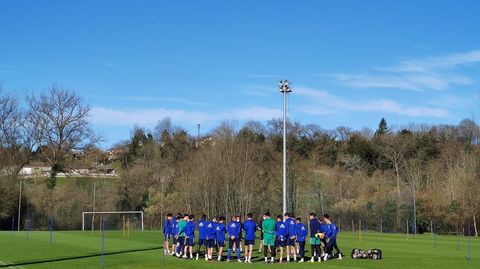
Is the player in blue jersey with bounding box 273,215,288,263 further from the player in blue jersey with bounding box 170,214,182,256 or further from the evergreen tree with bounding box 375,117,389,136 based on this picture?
the evergreen tree with bounding box 375,117,389,136

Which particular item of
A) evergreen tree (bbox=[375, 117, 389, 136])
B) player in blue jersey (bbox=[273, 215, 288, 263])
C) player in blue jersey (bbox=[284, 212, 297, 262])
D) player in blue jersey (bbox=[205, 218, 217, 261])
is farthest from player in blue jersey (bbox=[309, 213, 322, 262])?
evergreen tree (bbox=[375, 117, 389, 136])

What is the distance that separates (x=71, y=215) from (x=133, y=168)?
1426cm

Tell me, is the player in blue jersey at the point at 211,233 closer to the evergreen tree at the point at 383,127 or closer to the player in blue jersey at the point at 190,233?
the player in blue jersey at the point at 190,233

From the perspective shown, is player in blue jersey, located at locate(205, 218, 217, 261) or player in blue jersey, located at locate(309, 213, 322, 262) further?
player in blue jersey, located at locate(309, 213, 322, 262)

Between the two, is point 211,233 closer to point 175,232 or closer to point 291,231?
point 175,232

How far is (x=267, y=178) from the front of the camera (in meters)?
73.8

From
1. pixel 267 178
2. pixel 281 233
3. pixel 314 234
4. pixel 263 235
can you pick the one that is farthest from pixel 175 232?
pixel 267 178

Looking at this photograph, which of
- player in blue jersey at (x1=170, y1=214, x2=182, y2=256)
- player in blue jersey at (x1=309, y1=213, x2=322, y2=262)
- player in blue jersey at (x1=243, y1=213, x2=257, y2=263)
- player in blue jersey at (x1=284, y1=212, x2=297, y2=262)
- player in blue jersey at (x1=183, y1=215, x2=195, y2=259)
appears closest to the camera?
player in blue jersey at (x1=243, y1=213, x2=257, y2=263)

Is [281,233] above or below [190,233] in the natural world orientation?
above

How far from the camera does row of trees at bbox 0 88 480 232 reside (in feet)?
211

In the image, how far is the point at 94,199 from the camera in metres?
73.4

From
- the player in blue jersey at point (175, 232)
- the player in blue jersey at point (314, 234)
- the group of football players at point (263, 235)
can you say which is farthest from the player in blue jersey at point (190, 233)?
the player in blue jersey at point (314, 234)

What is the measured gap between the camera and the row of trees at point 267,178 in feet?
211

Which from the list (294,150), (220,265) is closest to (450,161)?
(294,150)
